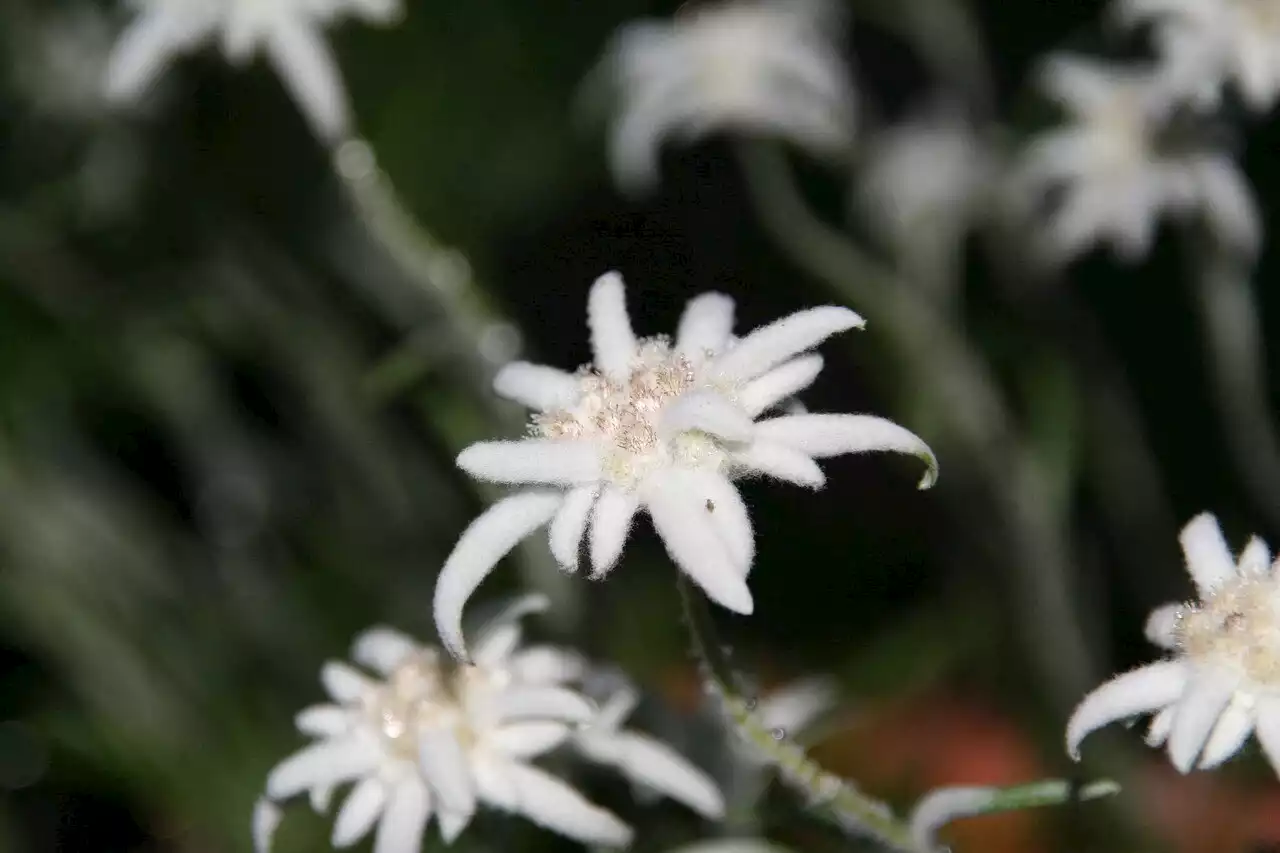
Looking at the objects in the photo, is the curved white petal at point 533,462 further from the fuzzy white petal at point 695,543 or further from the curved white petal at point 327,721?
the curved white petal at point 327,721

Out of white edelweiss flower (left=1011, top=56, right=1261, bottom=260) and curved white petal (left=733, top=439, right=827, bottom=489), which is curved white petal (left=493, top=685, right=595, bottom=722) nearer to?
curved white petal (left=733, top=439, right=827, bottom=489)

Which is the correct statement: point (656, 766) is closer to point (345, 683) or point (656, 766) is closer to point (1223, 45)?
point (345, 683)

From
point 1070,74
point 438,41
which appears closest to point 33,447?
point 438,41

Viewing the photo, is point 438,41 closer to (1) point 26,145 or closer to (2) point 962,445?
(1) point 26,145

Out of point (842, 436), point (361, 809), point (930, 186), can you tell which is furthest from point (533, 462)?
point (930, 186)

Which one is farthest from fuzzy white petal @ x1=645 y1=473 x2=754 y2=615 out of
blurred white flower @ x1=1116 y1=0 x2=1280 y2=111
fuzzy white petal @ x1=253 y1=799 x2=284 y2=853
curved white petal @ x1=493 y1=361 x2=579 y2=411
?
blurred white flower @ x1=1116 y1=0 x2=1280 y2=111

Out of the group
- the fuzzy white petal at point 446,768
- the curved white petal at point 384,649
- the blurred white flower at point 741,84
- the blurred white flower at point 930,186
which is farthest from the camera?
the blurred white flower at point 930,186

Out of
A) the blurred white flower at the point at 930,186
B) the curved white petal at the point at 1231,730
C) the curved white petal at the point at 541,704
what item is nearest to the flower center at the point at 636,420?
the curved white petal at the point at 541,704
